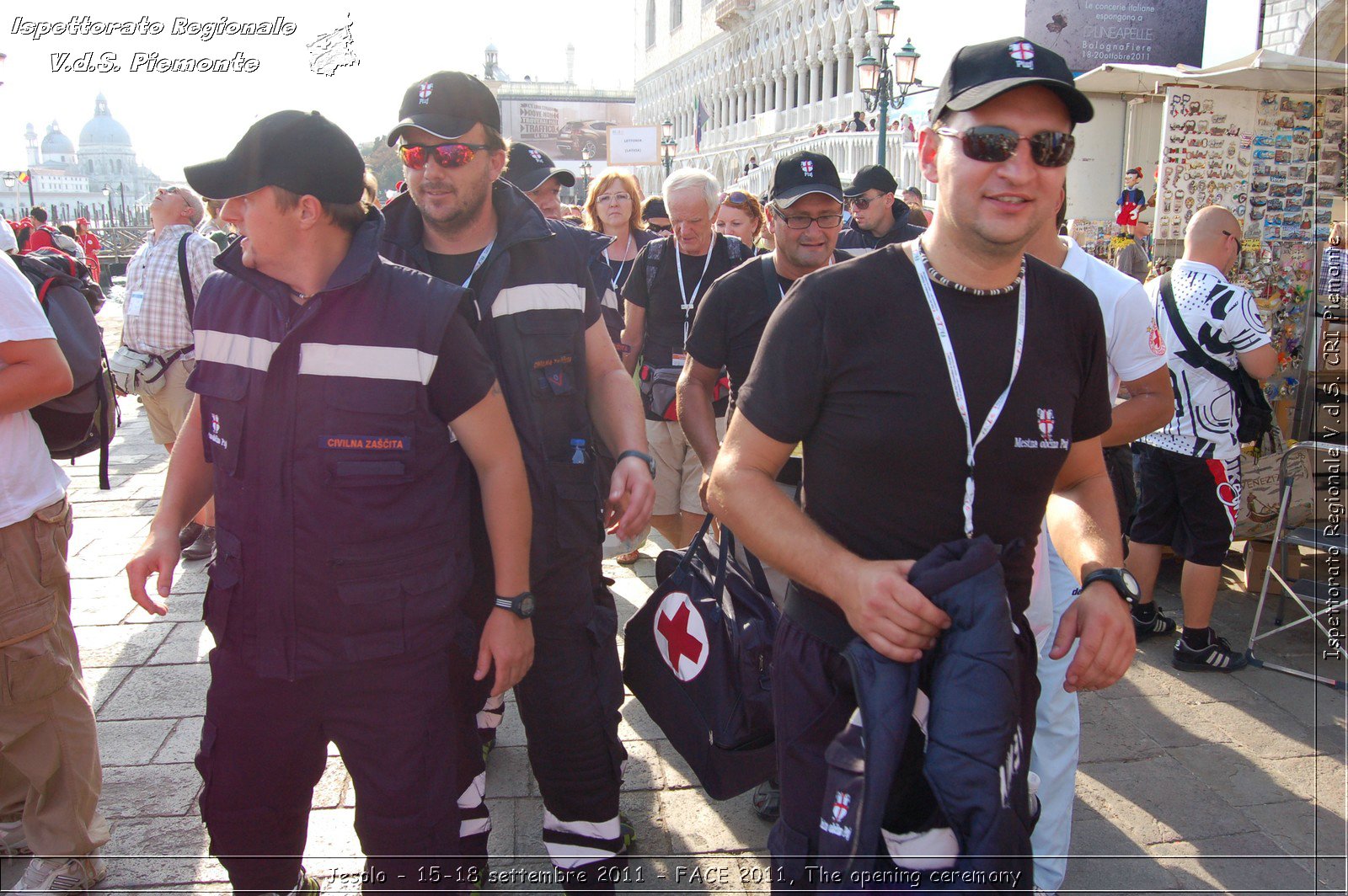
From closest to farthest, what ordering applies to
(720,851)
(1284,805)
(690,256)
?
(720,851) → (1284,805) → (690,256)

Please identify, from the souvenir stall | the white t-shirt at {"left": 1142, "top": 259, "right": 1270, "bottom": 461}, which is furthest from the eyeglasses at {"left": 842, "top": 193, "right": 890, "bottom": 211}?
the white t-shirt at {"left": 1142, "top": 259, "right": 1270, "bottom": 461}

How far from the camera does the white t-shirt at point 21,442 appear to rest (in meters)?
2.62

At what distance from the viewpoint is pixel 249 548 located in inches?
82.6

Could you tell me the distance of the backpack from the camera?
2945 mm

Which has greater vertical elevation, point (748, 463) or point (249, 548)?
point (748, 463)

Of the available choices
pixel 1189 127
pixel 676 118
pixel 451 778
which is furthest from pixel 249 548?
pixel 676 118

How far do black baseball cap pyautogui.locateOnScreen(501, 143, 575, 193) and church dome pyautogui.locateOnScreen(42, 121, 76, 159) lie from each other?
130m

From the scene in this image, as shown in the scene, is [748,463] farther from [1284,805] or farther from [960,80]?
[1284,805]

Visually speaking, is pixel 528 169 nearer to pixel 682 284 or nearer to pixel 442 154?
pixel 682 284

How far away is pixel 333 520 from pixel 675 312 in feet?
9.98

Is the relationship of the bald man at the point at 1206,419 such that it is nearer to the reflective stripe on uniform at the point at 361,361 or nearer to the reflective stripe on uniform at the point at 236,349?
the reflective stripe on uniform at the point at 361,361

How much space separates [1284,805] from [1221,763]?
0.95 ft

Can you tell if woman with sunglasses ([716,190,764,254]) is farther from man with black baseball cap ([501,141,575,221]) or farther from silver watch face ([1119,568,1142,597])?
silver watch face ([1119,568,1142,597])

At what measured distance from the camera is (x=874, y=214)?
665cm
